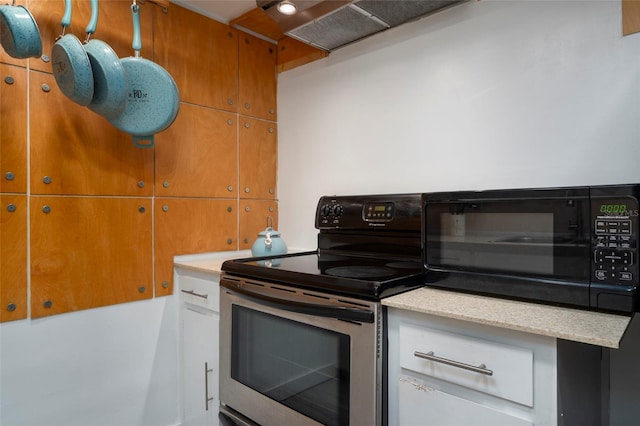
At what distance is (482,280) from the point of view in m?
1.13

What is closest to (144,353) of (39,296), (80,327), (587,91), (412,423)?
(80,327)

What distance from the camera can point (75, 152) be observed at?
158 cm

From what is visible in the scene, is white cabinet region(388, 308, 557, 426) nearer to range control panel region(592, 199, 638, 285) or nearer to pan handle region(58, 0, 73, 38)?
range control panel region(592, 199, 638, 285)

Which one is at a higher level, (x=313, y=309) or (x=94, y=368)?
(x=313, y=309)

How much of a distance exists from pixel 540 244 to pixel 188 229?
1.56 m

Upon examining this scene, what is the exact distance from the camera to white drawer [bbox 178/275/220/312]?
5.52ft

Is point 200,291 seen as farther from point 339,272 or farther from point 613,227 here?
point 613,227

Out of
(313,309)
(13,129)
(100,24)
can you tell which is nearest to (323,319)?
(313,309)

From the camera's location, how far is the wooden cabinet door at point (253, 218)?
7.19 ft

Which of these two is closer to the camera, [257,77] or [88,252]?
[88,252]

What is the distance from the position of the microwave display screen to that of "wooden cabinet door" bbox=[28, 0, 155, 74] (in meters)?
1.52

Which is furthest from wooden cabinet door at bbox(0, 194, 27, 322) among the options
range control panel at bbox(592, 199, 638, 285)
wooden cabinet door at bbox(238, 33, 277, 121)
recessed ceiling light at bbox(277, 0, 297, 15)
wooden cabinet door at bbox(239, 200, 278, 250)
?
range control panel at bbox(592, 199, 638, 285)

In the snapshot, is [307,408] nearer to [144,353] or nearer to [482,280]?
[482,280]

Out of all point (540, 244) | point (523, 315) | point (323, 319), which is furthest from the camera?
point (323, 319)
